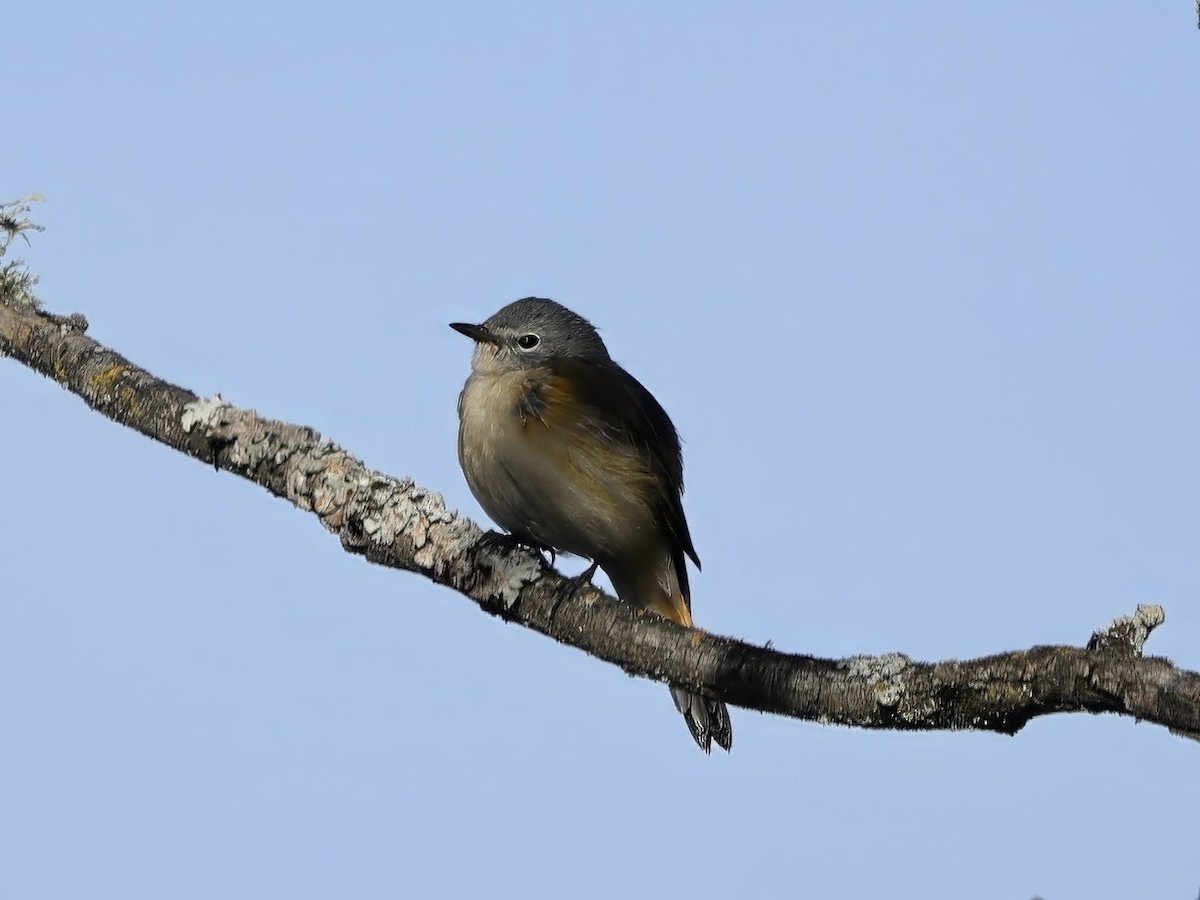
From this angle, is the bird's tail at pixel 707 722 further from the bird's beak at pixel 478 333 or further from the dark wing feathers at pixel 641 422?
the bird's beak at pixel 478 333

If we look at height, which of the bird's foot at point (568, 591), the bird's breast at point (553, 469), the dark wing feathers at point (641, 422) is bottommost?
the bird's foot at point (568, 591)

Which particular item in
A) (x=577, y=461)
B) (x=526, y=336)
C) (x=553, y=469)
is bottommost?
(x=553, y=469)

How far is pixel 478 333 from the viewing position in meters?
7.48

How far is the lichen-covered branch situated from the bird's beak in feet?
7.90

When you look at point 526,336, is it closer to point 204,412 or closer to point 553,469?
point 553,469

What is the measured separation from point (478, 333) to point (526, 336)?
0.90 ft

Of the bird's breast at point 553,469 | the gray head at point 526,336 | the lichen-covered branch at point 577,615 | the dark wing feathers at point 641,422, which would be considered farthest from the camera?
the gray head at point 526,336

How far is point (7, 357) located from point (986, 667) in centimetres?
416

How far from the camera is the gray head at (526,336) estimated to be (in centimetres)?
735

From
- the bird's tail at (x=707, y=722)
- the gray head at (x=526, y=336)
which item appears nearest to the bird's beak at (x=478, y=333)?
the gray head at (x=526, y=336)

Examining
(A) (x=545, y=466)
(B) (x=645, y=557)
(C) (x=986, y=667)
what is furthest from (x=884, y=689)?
(B) (x=645, y=557)

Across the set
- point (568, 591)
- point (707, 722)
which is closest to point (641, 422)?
point (707, 722)

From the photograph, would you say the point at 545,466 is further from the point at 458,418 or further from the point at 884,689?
the point at 884,689

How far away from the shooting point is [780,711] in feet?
13.0
